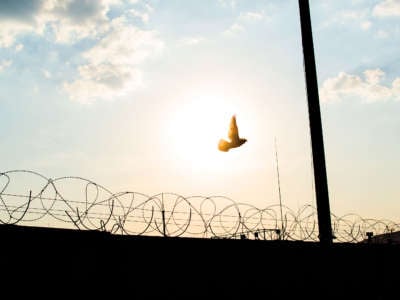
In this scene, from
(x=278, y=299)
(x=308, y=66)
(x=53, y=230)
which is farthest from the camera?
(x=308, y=66)

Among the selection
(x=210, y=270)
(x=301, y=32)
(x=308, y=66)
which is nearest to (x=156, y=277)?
(x=210, y=270)

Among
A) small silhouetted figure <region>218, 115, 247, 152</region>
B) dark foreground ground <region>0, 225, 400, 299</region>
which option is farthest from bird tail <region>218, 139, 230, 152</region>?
dark foreground ground <region>0, 225, 400, 299</region>

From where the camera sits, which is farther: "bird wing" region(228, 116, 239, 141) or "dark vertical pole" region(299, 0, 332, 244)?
"dark vertical pole" region(299, 0, 332, 244)

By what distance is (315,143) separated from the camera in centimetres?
980

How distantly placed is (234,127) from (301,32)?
2.81 meters

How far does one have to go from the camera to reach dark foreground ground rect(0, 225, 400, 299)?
6090 mm

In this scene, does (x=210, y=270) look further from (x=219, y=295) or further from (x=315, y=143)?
(x=315, y=143)

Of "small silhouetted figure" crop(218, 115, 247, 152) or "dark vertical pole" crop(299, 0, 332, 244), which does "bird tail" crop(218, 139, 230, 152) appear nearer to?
"small silhouetted figure" crop(218, 115, 247, 152)

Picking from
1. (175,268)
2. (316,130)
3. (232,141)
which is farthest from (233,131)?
(175,268)

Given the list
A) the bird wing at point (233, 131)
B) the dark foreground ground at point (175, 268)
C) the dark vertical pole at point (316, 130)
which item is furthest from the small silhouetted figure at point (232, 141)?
→ the dark foreground ground at point (175, 268)

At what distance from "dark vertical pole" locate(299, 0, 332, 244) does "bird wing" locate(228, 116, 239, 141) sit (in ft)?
5.50

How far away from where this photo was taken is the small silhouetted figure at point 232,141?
9328mm

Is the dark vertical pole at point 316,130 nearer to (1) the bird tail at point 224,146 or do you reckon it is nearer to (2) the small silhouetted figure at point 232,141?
(2) the small silhouetted figure at point 232,141

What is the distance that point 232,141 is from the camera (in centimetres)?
937
